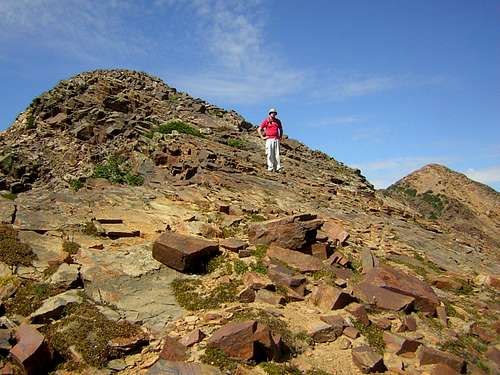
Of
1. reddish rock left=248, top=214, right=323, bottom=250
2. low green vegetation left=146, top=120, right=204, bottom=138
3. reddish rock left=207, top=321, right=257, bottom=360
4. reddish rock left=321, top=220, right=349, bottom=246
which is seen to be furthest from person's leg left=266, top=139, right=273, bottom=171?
reddish rock left=207, top=321, right=257, bottom=360

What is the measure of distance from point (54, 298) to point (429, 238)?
13305 mm

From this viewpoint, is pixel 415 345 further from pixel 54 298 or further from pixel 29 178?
pixel 29 178

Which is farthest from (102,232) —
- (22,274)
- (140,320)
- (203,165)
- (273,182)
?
(273,182)

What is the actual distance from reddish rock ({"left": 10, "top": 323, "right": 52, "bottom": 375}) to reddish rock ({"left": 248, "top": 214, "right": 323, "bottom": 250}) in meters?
5.77

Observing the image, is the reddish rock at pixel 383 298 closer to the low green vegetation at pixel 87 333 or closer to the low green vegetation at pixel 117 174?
the low green vegetation at pixel 87 333

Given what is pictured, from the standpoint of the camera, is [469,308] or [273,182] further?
[273,182]

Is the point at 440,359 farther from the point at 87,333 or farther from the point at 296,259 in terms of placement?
the point at 87,333

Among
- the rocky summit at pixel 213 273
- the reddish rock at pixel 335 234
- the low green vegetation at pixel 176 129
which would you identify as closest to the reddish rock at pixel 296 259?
the rocky summit at pixel 213 273

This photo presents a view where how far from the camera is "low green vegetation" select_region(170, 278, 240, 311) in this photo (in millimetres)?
8578

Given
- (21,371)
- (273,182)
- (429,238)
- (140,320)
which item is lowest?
(21,371)

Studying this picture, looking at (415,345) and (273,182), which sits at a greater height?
(273,182)

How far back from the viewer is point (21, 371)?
623 centimetres

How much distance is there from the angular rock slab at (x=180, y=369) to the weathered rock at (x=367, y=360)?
2309mm

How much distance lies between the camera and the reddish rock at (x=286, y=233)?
11.1 metres
